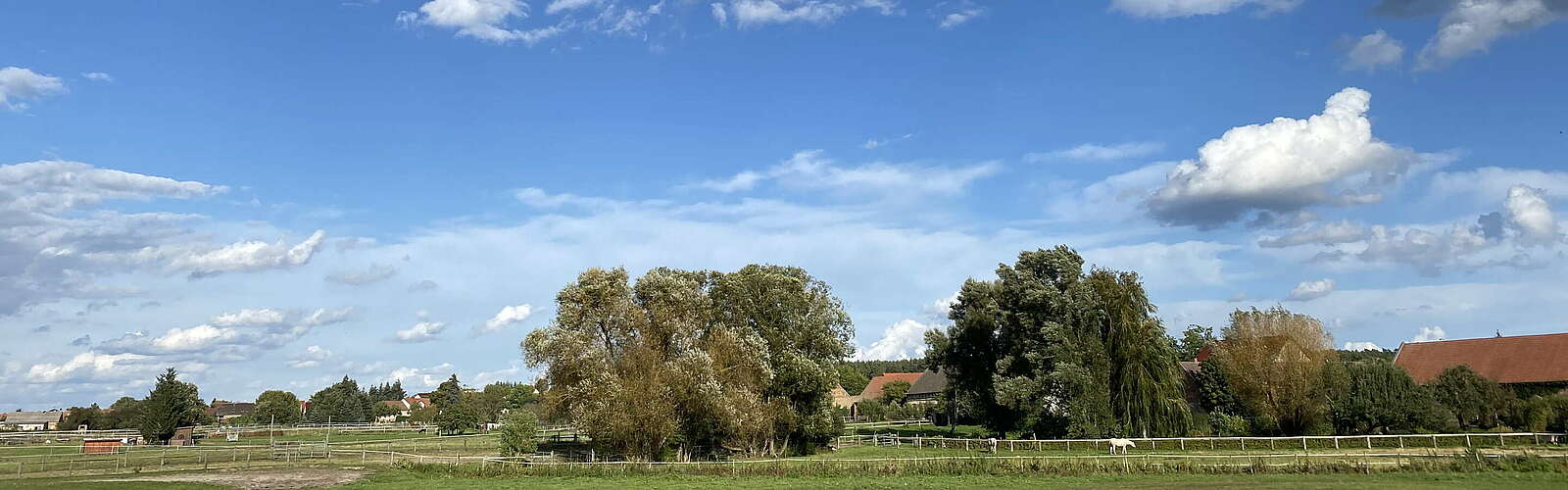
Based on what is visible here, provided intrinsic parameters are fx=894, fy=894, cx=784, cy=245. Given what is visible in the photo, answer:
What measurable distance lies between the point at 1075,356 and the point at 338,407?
130409 millimetres

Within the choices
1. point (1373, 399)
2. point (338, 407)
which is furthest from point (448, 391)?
point (1373, 399)

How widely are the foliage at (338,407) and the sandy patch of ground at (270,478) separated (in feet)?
327

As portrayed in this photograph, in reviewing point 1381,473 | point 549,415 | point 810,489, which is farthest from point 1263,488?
point 549,415

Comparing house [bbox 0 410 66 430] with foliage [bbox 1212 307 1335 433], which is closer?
foliage [bbox 1212 307 1335 433]

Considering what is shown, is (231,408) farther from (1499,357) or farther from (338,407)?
(1499,357)

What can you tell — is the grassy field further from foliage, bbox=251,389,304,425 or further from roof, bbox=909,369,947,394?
foliage, bbox=251,389,304,425

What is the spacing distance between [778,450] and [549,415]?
47.0ft

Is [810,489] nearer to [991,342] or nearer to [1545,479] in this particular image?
[1545,479]

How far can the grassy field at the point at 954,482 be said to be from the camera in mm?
27625

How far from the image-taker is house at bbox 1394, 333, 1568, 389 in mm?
64438

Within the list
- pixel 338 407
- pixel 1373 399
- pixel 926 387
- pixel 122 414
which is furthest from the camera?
pixel 338 407

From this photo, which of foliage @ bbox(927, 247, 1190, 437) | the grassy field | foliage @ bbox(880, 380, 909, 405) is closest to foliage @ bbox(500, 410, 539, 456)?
the grassy field

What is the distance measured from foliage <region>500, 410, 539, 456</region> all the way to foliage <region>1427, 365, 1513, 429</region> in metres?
57.3

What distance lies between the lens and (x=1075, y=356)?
176 feet
